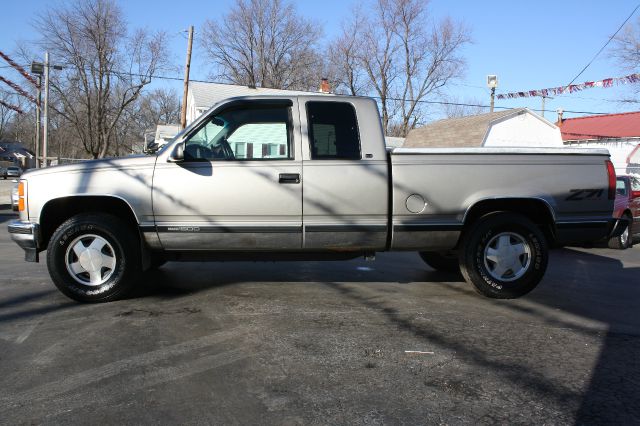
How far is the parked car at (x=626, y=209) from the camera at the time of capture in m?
10.4

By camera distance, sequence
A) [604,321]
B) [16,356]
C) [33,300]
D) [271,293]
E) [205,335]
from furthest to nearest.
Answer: [271,293] → [33,300] → [604,321] → [205,335] → [16,356]

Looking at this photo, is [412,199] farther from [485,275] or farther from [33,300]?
[33,300]

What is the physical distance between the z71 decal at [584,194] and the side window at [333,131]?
2.23 m

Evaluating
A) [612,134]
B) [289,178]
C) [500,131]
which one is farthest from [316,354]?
[612,134]

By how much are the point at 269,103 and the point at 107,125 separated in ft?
150

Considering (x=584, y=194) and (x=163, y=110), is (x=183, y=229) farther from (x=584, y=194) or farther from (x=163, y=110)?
(x=163, y=110)

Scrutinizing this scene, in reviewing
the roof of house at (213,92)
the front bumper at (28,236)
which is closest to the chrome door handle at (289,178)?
the front bumper at (28,236)

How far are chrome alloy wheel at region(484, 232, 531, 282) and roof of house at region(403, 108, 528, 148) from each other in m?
19.5

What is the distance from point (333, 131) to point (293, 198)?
79cm

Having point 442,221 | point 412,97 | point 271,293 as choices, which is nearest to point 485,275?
point 442,221

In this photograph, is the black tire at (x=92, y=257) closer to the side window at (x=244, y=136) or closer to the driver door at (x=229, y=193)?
the driver door at (x=229, y=193)

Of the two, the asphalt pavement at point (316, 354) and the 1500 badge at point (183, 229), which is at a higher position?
the 1500 badge at point (183, 229)

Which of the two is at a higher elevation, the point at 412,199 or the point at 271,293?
the point at 412,199

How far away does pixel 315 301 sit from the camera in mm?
5027
